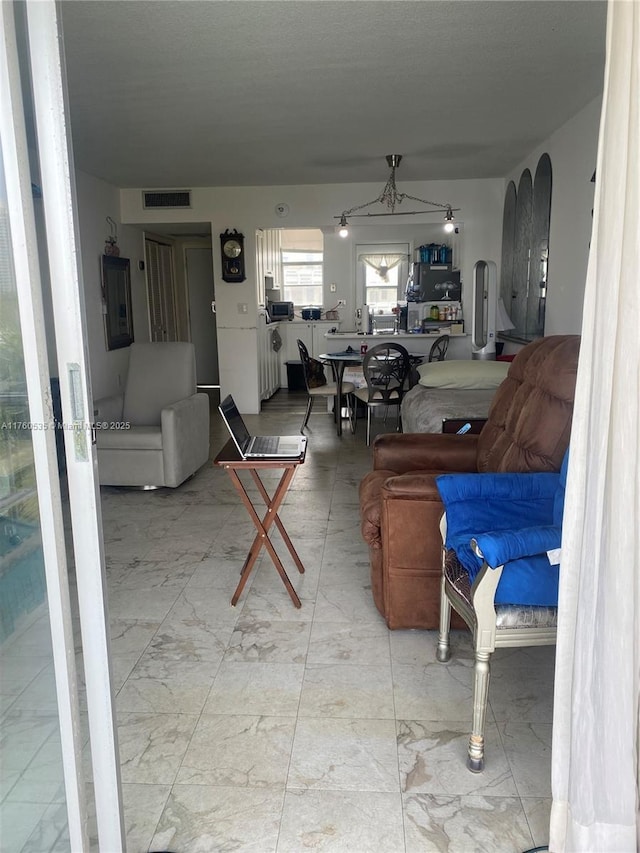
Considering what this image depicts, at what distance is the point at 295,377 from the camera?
9.05m

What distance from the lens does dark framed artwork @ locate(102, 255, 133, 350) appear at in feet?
21.0

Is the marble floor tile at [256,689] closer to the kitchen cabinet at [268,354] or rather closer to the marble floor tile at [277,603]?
the marble floor tile at [277,603]

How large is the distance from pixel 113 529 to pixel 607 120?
3282mm

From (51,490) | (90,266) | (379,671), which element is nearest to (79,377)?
(51,490)

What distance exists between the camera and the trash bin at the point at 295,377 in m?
8.98

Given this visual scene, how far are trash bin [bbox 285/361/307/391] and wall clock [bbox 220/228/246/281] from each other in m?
2.12

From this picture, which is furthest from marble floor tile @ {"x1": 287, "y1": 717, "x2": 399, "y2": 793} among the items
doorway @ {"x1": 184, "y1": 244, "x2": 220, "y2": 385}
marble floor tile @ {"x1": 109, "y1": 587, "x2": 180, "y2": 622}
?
doorway @ {"x1": 184, "y1": 244, "x2": 220, "y2": 385}

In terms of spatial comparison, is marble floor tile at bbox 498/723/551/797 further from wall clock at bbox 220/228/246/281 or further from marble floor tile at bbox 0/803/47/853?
wall clock at bbox 220/228/246/281

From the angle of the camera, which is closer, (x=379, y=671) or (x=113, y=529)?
(x=379, y=671)

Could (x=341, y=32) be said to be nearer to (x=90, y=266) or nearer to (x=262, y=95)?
(x=262, y=95)

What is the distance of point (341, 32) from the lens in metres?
2.97

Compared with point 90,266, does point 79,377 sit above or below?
below

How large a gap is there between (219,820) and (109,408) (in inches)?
137

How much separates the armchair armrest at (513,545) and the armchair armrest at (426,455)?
124cm
